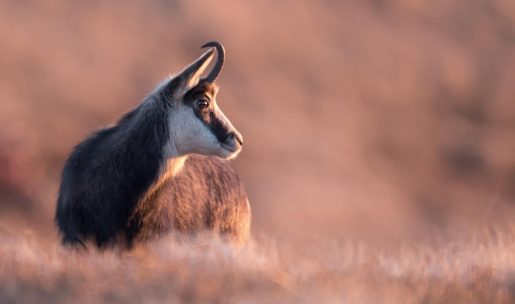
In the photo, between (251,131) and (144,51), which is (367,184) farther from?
(144,51)

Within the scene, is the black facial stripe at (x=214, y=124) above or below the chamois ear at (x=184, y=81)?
below

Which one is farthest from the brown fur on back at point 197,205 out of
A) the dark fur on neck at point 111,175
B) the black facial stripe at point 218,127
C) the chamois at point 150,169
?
the black facial stripe at point 218,127

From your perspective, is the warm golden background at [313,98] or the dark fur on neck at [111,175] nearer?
the dark fur on neck at [111,175]

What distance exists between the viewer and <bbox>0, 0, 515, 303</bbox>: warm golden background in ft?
143

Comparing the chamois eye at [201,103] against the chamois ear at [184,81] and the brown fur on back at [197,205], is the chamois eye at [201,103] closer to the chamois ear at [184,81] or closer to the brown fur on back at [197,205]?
the chamois ear at [184,81]

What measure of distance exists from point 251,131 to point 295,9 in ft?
44.4

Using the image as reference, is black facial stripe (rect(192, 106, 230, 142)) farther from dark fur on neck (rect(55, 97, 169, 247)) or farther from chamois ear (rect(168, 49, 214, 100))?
dark fur on neck (rect(55, 97, 169, 247))

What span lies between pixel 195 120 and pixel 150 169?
2.46ft

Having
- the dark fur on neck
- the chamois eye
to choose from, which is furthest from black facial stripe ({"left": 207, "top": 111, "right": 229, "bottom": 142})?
the dark fur on neck

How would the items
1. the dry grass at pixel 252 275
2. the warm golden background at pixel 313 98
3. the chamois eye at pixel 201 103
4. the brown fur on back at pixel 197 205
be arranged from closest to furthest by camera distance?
the dry grass at pixel 252 275, the brown fur on back at pixel 197 205, the chamois eye at pixel 201 103, the warm golden background at pixel 313 98

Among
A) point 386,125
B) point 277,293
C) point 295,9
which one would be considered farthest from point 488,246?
point 295,9

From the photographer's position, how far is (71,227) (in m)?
13.4

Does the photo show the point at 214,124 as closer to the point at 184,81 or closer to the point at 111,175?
the point at 184,81

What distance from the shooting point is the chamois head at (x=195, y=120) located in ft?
46.6
